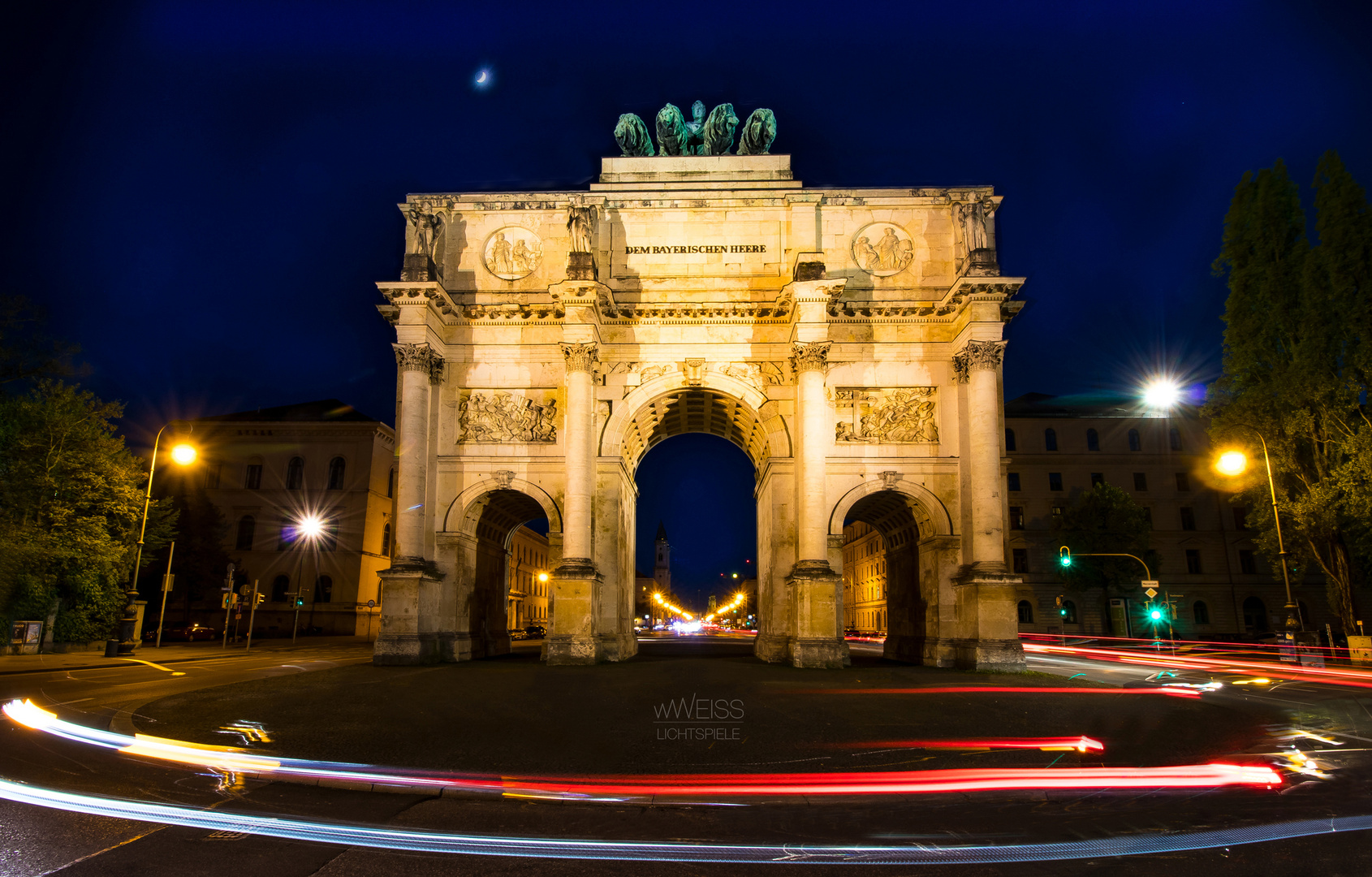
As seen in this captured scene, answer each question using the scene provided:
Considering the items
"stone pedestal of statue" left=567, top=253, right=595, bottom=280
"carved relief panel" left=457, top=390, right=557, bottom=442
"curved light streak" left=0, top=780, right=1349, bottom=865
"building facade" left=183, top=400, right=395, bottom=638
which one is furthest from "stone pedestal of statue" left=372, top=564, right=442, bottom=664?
"building facade" left=183, top=400, right=395, bottom=638

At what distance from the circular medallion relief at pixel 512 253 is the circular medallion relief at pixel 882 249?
33.9ft

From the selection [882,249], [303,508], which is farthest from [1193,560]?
[303,508]

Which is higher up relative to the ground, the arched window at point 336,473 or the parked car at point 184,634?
the arched window at point 336,473

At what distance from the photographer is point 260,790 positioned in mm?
7277

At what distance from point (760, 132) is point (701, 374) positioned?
9150 millimetres

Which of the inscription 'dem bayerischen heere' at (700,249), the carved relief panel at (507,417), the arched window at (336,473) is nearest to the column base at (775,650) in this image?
the carved relief panel at (507,417)

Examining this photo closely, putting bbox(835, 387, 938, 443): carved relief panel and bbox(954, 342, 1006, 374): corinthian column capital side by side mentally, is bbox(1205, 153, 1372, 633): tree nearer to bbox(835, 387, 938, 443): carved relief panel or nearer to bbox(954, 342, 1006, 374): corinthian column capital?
bbox(954, 342, 1006, 374): corinthian column capital

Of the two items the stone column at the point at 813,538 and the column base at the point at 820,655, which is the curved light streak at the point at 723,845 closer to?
the column base at the point at 820,655

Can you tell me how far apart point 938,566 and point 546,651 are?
1187cm

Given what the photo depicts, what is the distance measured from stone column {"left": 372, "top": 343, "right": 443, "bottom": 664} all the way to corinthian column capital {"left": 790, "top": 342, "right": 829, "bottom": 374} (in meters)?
11.1

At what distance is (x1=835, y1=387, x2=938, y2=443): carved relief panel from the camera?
78.7 ft

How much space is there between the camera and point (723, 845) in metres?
5.69

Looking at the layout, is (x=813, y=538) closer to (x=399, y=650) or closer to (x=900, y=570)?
(x=900, y=570)

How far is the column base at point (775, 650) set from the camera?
22906 mm
